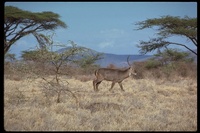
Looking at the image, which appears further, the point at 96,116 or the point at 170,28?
the point at 170,28

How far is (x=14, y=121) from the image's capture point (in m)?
7.70

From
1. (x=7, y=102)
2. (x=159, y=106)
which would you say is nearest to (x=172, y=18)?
(x=159, y=106)

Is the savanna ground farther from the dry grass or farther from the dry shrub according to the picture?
the dry shrub

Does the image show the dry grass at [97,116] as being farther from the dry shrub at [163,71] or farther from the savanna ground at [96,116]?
the dry shrub at [163,71]

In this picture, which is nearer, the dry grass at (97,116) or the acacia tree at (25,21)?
the dry grass at (97,116)

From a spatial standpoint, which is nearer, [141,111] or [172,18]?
[141,111]

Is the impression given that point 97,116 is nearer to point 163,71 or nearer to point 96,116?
point 96,116

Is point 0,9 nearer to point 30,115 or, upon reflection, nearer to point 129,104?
point 30,115

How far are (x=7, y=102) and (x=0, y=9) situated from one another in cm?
309

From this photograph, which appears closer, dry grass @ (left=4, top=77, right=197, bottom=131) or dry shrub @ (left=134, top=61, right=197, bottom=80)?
dry grass @ (left=4, top=77, right=197, bottom=131)

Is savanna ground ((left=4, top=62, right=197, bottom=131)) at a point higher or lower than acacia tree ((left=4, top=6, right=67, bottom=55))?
lower

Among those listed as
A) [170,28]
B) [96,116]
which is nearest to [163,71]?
[170,28]

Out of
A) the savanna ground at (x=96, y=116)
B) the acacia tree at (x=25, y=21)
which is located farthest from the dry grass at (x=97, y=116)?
the acacia tree at (x=25, y=21)

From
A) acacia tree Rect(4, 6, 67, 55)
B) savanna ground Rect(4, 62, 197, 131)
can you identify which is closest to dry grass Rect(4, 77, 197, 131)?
savanna ground Rect(4, 62, 197, 131)
